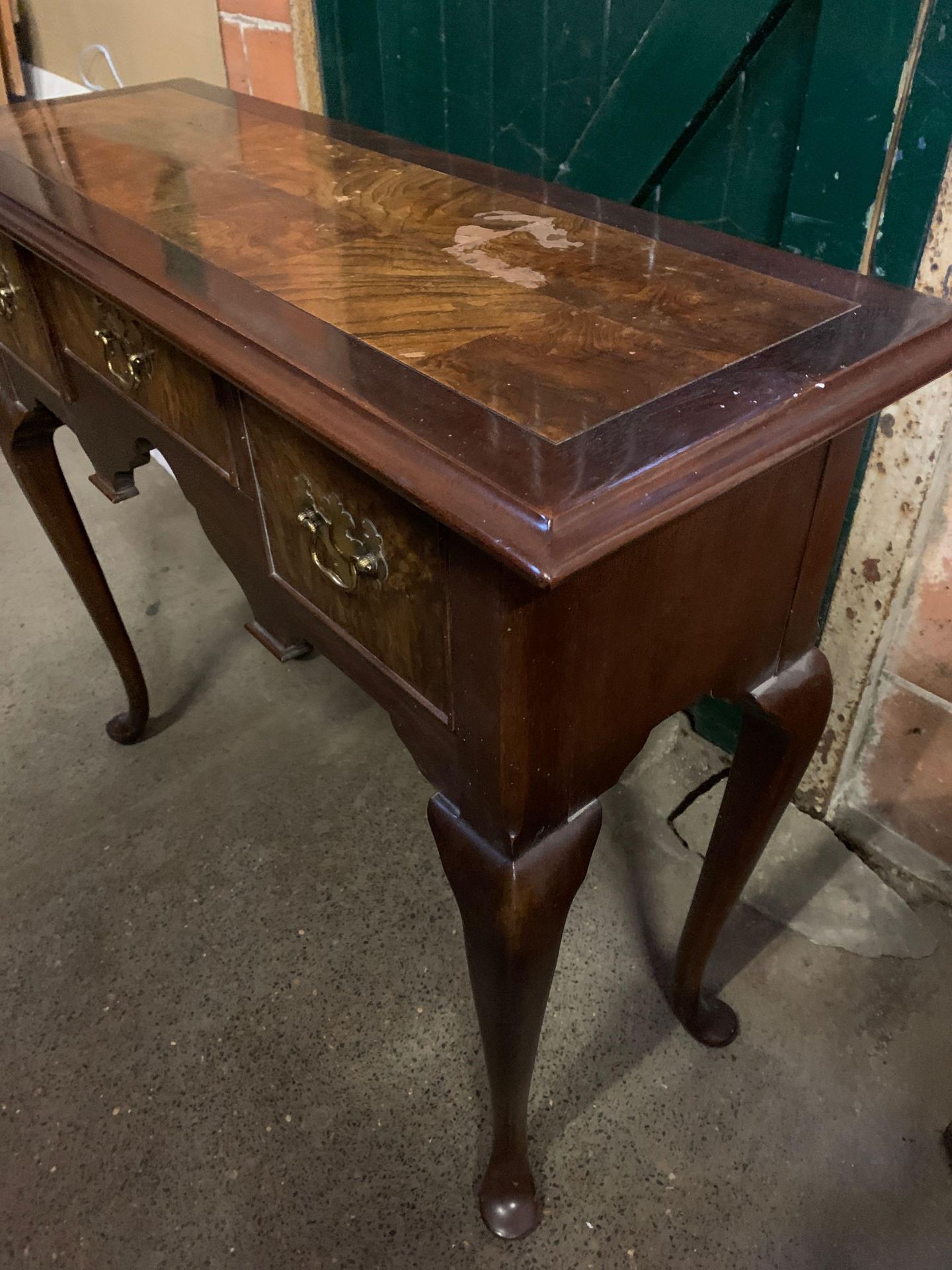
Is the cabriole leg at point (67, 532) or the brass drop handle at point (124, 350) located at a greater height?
the brass drop handle at point (124, 350)

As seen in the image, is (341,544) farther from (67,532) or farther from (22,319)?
(67,532)

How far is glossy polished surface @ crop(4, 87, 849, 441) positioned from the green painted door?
0.27 metres

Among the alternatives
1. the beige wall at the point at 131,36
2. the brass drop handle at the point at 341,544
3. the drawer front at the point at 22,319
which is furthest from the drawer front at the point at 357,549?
the beige wall at the point at 131,36

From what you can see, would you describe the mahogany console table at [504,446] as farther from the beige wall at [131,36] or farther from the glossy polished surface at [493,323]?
the beige wall at [131,36]

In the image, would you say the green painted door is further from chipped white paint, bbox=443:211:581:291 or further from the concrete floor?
the concrete floor

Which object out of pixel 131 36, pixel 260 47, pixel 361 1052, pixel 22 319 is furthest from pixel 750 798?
pixel 131 36

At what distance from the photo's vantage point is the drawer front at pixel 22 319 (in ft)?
3.37

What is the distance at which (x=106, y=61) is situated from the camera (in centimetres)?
219

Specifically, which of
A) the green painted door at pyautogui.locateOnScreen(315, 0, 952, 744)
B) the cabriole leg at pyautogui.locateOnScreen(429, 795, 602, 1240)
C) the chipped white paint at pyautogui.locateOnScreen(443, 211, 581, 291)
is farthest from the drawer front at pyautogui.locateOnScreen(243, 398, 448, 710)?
the green painted door at pyautogui.locateOnScreen(315, 0, 952, 744)

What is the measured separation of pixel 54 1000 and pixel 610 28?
4.62 ft

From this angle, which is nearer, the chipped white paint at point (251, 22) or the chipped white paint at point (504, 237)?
the chipped white paint at point (504, 237)

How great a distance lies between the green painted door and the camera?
904 millimetres

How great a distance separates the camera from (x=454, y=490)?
1.73ft

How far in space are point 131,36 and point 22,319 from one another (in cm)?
135
